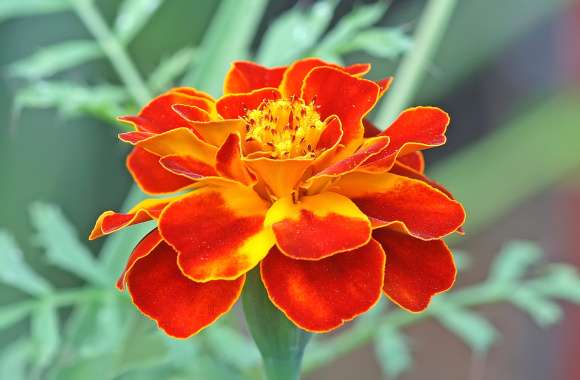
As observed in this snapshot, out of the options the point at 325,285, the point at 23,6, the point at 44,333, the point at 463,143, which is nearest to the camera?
the point at 325,285

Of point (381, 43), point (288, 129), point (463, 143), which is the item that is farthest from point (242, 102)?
point (463, 143)

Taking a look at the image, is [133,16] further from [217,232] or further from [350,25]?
[217,232]

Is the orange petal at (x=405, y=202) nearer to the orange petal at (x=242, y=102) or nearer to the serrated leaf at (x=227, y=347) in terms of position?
the orange petal at (x=242, y=102)

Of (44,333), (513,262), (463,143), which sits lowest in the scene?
(463,143)

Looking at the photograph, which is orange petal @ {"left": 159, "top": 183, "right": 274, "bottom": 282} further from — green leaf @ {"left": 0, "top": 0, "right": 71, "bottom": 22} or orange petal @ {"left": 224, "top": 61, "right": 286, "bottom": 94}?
green leaf @ {"left": 0, "top": 0, "right": 71, "bottom": 22}

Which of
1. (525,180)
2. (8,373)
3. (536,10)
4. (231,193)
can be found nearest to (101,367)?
(8,373)
